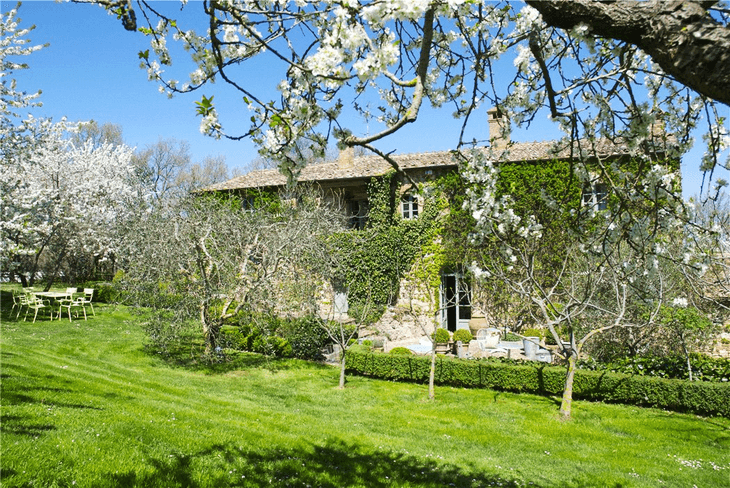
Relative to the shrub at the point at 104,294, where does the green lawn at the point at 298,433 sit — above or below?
below

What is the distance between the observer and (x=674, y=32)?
161cm

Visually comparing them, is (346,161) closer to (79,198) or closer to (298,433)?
(79,198)

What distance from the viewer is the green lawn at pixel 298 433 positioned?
4188 mm

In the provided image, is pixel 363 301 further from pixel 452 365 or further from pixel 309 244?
pixel 452 365

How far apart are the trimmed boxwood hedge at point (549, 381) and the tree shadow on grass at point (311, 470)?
5478mm

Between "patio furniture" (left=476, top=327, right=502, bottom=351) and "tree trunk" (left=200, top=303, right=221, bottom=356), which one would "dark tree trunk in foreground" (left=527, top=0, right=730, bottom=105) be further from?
"patio furniture" (left=476, top=327, right=502, bottom=351)

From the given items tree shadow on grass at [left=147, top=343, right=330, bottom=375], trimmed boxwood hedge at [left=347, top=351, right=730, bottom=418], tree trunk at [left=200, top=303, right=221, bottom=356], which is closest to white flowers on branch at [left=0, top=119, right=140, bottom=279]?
tree shadow on grass at [left=147, top=343, right=330, bottom=375]

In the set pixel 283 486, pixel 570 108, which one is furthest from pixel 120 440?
pixel 570 108

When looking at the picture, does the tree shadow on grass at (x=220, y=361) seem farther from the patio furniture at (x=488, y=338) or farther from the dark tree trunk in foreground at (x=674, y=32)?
the dark tree trunk in foreground at (x=674, y=32)

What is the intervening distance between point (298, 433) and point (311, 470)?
6.09 feet

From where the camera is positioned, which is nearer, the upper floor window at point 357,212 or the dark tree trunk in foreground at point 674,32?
the dark tree trunk in foreground at point 674,32

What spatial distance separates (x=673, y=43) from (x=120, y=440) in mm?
5020

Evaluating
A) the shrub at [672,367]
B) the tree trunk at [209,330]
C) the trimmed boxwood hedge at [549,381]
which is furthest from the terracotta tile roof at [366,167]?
the shrub at [672,367]

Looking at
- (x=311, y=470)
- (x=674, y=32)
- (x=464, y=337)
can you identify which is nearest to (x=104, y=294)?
(x=464, y=337)
